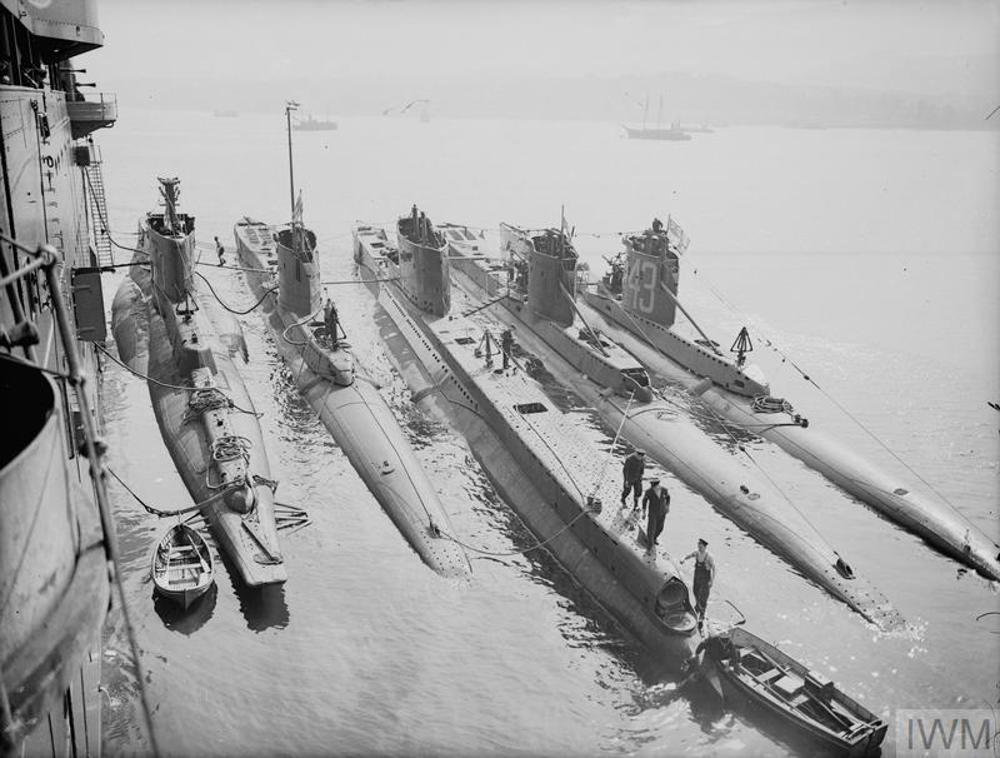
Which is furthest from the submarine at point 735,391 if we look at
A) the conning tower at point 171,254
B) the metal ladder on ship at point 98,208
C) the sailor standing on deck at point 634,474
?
the metal ladder on ship at point 98,208

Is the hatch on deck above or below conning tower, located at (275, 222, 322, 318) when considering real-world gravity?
below

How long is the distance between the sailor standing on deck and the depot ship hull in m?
2.96

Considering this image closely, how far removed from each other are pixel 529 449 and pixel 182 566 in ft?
20.4

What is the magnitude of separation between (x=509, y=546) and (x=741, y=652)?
458cm

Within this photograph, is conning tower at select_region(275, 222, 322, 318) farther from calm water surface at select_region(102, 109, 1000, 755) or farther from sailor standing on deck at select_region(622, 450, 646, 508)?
sailor standing on deck at select_region(622, 450, 646, 508)

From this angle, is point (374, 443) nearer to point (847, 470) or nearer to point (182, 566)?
point (182, 566)

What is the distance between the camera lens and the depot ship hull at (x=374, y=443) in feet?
46.4

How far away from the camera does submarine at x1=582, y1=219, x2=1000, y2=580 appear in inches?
597

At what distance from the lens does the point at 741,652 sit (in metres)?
11.2

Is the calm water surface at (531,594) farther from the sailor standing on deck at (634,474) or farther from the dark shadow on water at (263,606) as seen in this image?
the sailor standing on deck at (634,474)

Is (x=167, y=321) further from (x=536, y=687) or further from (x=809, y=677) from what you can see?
(x=809, y=677)

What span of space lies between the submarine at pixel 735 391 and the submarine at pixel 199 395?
10598 mm

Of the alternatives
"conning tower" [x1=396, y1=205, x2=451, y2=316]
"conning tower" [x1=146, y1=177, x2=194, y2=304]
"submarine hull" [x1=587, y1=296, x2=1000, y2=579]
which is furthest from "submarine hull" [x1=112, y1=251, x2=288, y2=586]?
"submarine hull" [x1=587, y1=296, x2=1000, y2=579]

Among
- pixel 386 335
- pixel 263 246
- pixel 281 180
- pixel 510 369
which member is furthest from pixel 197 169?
pixel 510 369
